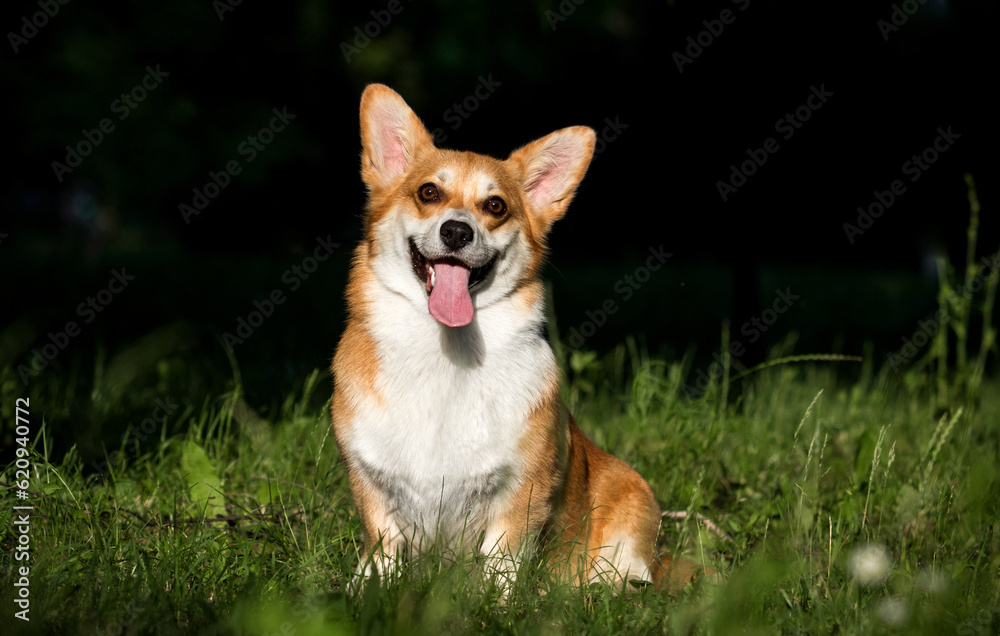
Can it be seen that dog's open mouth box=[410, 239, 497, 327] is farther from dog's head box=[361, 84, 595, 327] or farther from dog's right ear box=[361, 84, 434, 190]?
dog's right ear box=[361, 84, 434, 190]

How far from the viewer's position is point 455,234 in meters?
2.77

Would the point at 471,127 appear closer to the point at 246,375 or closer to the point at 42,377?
the point at 246,375

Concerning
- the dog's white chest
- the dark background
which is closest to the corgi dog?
the dog's white chest

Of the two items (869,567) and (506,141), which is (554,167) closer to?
(869,567)

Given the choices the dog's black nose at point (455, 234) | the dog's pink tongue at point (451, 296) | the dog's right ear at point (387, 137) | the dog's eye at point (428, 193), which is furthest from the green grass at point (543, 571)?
the dog's right ear at point (387, 137)

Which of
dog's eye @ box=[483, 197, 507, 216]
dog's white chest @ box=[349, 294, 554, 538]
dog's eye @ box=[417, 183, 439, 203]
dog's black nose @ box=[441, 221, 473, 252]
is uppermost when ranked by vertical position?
dog's eye @ box=[417, 183, 439, 203]

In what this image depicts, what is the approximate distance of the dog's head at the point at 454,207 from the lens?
2.80 metres

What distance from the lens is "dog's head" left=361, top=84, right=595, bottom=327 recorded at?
2.80 meters

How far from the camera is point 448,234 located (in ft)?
9.08

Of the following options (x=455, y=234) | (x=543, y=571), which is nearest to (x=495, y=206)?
(x=455, y=234)

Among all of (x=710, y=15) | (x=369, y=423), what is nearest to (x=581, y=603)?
(x=369, y=423)

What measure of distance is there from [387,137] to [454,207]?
46 centimetres

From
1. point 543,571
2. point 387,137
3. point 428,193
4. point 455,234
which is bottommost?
point 543,571

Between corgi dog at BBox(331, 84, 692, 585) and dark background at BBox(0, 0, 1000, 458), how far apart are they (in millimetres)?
747
